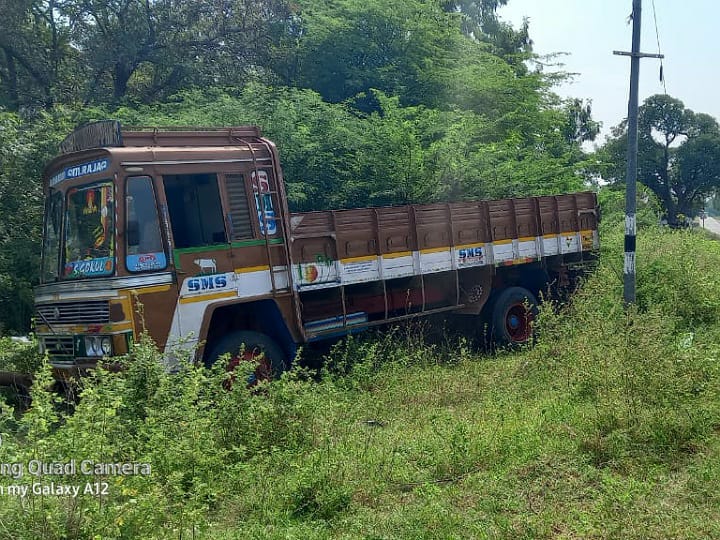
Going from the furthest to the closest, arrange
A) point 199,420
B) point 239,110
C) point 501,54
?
point 501,54
point 239,110
point 199,420

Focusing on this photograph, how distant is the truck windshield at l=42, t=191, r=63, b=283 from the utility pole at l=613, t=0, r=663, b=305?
787cm

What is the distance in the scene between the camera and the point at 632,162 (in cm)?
1034

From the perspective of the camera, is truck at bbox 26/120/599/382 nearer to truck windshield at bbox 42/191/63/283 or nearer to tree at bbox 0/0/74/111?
truck windshield at bbox 42/191/63/283

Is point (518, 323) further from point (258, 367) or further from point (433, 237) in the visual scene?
point (258, 367)

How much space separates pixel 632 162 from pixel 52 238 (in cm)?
832

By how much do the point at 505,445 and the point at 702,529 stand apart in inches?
64.0

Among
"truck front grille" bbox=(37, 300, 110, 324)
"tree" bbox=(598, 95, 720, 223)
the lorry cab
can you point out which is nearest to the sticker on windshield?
the lorry cab

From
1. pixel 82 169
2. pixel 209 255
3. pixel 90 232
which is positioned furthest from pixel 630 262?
pixel 82 169

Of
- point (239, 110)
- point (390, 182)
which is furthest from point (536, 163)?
point (239, 110)

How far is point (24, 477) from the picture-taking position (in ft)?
11.6

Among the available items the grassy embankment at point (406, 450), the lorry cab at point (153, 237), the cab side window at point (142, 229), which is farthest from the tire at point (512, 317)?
the cab side window at point (142, 229)

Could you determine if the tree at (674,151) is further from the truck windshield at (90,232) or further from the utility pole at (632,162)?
the truck windshield at (90,232)

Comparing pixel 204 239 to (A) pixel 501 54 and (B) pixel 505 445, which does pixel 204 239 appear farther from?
(A) pixel 501 54

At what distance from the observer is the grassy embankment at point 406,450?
13.1 ft
